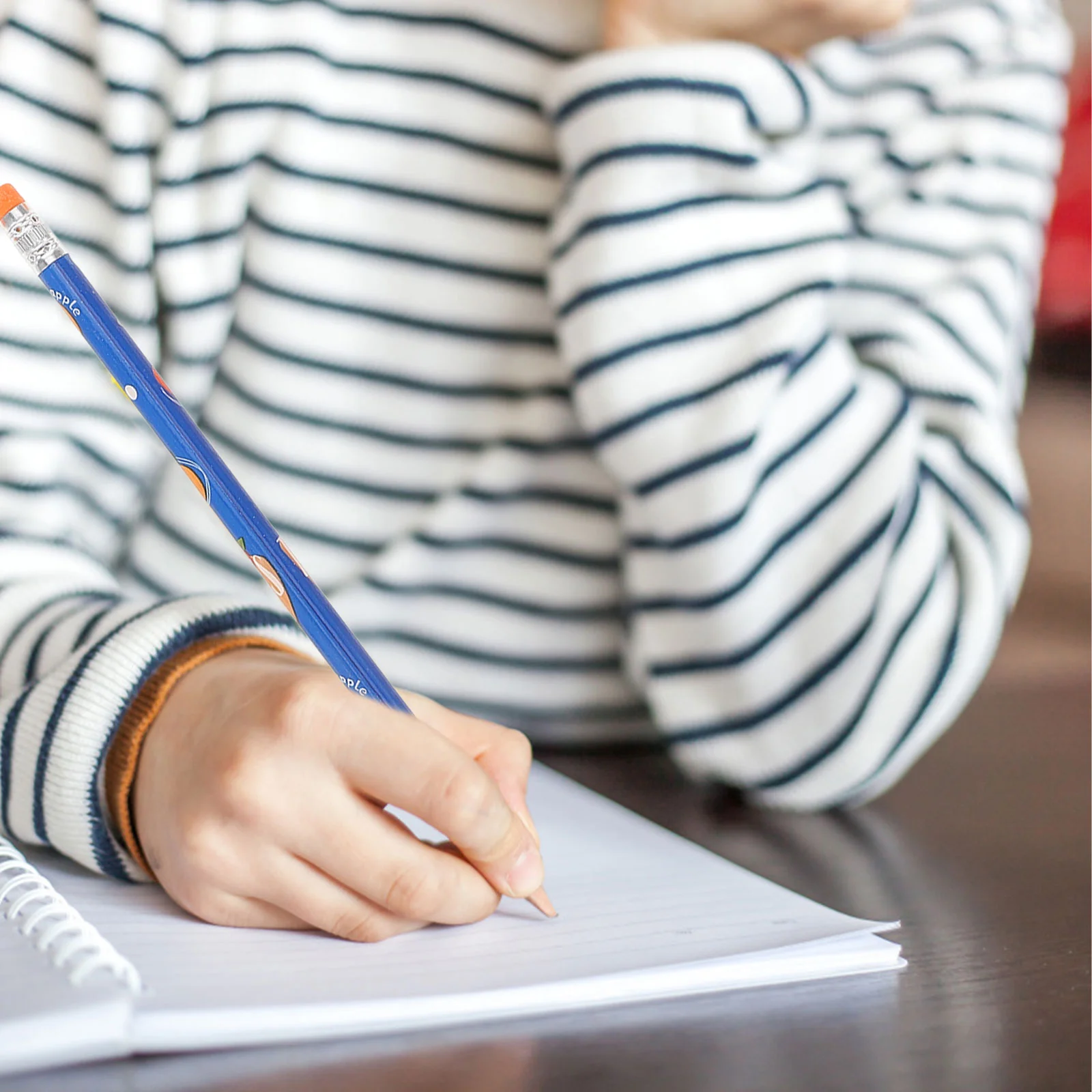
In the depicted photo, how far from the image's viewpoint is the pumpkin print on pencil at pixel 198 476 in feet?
1.08

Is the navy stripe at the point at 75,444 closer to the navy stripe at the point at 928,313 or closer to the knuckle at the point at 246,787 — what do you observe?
the knuckle at the point at 246,787

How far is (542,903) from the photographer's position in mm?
342

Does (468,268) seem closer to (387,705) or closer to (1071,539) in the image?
(387,705)

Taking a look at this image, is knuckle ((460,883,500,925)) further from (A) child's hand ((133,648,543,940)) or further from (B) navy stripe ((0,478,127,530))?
(B) navy stripe ((0,478,127,530))

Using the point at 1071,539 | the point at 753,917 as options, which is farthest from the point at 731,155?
the point at 1071,539

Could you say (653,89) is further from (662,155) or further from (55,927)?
(55,927)

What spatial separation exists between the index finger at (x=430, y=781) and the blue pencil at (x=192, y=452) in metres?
0.01

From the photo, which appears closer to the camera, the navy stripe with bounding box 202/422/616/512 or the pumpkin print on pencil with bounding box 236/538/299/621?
the pumpkin print on pencil with bounding box 236/538/299/621

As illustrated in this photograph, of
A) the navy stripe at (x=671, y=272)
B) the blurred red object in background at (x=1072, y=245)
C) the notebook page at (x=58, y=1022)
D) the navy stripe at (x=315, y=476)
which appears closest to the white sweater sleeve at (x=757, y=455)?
the navy stripe at (x=671, y=272)

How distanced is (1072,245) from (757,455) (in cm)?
64

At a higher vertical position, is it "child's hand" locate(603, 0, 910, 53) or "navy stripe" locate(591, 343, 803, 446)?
"child's hand" locate(603, 0, 910, 53)

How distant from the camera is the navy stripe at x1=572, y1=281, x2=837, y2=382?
1.65ft

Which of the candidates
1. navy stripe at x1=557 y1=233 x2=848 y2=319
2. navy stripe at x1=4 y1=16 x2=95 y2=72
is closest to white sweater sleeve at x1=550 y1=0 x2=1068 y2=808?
navy stripe at x1=557 y1=233 x2=848 y2=319

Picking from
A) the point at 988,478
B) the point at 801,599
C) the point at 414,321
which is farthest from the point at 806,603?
the point at 414,321
